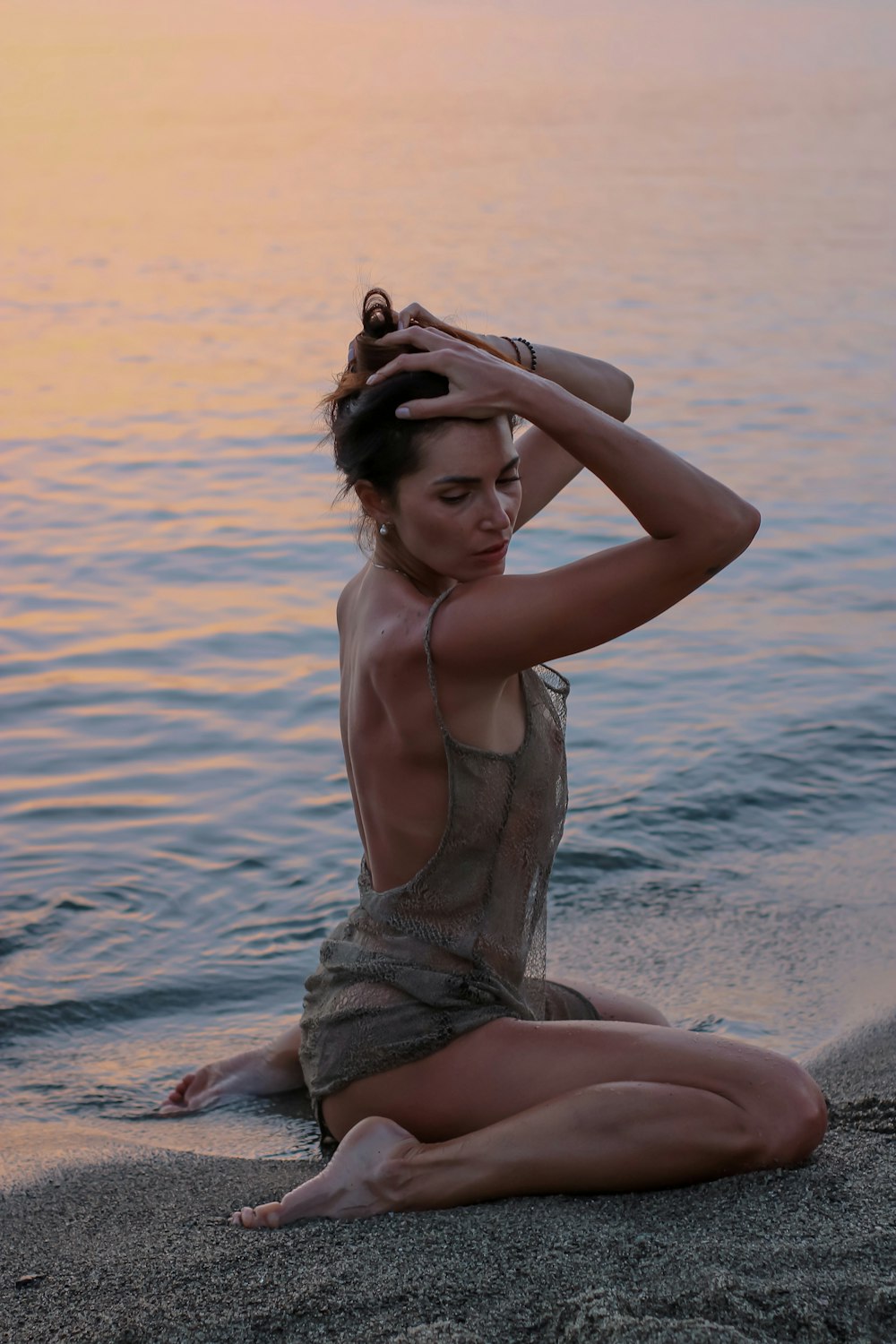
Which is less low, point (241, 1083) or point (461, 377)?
point (461, 377)

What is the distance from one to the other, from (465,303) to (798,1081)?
11.9m

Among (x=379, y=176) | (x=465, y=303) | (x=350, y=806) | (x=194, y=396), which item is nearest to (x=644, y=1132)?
(x=350, y=806)

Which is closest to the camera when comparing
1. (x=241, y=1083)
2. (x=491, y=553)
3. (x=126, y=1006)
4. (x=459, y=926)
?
(x=491, y=553)

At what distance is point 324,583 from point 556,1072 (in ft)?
19.4

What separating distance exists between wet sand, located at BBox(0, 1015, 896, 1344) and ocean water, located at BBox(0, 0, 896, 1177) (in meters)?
0.90

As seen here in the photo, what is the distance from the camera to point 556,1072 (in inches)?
123

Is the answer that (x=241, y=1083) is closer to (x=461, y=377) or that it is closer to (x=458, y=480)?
(x=458, y=480)

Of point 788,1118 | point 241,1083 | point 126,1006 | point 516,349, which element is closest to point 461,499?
point 516,349

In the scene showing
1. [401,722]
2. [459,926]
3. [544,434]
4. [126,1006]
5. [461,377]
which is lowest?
[126,1006]

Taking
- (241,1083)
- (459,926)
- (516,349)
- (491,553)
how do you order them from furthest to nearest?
(241,1083) → (516,349) → (459,926) → (491,553)

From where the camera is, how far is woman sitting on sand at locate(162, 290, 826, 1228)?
298cm

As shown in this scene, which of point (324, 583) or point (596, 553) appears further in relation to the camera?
point (324, 583)

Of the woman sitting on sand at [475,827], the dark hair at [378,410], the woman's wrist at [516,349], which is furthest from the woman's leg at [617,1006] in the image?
the woman's wrist at [516,349]

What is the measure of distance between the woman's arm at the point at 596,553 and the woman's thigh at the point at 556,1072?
0.78m
